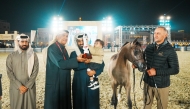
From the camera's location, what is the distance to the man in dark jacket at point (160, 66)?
3541 mm

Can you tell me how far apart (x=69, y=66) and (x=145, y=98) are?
1827mm

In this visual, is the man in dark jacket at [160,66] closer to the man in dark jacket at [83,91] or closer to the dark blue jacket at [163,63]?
the dark blue jacket at [163,63]

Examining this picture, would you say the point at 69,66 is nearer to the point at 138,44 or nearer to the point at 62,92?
the point at 62,92

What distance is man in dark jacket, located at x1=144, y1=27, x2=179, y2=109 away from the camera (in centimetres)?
354

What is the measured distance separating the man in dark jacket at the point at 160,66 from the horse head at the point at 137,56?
155 mm

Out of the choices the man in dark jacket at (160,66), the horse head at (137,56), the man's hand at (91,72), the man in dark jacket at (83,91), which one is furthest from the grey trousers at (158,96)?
the man's hand at (91,72)

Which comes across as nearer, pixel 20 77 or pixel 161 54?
pixel 161 54

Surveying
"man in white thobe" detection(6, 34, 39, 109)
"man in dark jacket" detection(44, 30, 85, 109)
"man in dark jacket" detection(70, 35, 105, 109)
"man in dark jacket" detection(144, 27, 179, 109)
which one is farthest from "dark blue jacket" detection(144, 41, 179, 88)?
"man in white thobe" detection(6, 34, 39, 109)

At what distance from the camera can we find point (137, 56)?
4.23 meters

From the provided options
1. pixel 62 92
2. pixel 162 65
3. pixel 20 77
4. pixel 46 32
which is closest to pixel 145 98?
pixel 162 65

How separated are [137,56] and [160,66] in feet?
2.31

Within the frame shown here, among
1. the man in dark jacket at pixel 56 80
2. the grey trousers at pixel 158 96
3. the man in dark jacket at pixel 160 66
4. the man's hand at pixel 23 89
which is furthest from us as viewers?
the man's hand at pixel 23 89

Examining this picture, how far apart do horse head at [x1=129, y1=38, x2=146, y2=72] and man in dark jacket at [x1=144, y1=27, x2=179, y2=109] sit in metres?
0.15

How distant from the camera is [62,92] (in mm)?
3508
